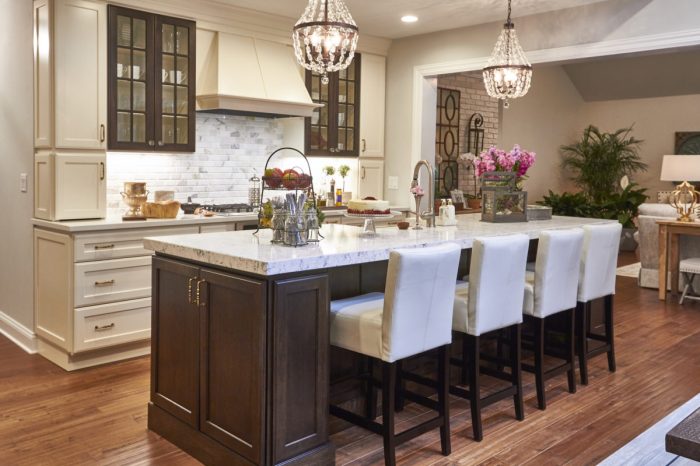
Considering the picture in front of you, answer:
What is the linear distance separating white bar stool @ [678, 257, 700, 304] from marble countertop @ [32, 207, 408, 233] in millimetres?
4337

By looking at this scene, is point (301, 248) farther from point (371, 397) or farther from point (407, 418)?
point (407, 418)

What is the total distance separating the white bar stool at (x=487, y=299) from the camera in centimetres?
328

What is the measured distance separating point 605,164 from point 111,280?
933 cm

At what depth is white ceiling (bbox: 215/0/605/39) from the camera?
5.33m

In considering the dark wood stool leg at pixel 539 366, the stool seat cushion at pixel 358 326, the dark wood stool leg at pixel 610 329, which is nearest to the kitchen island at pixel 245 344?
the stool seat cushion at pixel 358 326

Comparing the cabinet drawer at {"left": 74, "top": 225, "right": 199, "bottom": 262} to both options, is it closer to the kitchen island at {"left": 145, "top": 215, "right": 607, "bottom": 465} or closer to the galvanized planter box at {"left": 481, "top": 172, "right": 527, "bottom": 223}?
the kitchen island at {"left": 145, "top": 215, "right": 607, "bottom": 465}

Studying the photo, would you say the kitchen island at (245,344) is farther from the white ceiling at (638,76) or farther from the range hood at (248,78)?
the white ceiling at (638,76)

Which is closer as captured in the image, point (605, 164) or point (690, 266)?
point (690, 266)

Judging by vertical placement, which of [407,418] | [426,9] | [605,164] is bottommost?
[407,418]

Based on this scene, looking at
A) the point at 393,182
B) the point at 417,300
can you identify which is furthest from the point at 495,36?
the point at 417,300

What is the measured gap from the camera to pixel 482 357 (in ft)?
12.5

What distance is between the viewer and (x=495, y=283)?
11.0ft

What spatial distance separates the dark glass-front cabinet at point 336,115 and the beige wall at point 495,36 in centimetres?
44

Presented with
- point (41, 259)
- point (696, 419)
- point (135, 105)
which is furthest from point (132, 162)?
point (696, 419)
